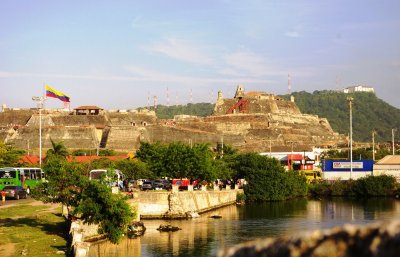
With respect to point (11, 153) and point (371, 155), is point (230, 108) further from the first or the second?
point (11, 153)

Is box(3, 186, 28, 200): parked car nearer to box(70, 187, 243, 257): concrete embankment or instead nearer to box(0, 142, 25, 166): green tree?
box(70, 187, 243, 257): concrete embankment

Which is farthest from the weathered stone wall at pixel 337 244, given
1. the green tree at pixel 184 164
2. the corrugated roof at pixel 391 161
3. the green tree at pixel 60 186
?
the corrugated roof at pixel 391 161

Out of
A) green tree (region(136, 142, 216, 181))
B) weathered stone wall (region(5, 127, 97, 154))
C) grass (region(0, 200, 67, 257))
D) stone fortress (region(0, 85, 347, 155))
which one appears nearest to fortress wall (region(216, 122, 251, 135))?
stone fortress (region(0, 85, 347, 155))

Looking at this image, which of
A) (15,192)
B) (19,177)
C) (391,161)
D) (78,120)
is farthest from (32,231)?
(78,120)

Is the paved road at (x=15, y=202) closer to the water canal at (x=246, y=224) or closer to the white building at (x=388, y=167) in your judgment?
the water canal at (x=246, y=224)

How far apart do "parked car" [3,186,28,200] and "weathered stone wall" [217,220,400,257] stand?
40751 millimetres

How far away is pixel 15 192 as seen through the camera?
4350cm

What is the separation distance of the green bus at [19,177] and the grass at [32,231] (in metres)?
10.3

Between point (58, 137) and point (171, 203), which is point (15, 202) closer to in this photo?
point (171, 203)

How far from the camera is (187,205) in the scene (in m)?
51.2

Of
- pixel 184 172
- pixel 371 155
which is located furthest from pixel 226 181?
pixel 371 155

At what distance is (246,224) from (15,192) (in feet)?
49.8

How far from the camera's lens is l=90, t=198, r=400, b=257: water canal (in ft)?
109

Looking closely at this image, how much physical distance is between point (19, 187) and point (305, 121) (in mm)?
97444
